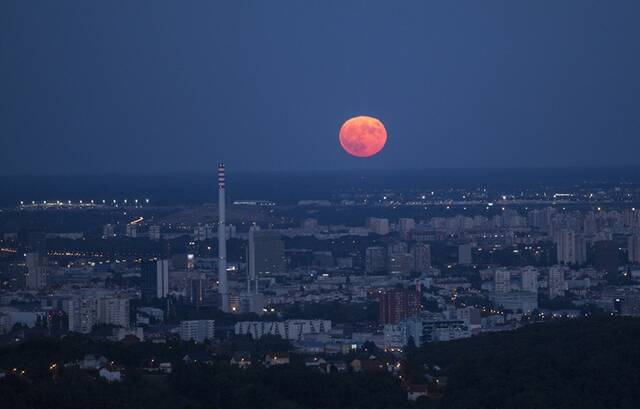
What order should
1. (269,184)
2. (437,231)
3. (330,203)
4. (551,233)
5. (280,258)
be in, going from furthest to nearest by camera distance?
(269,184) → (330,203) → (437,231) → (551,233) → (280,258)

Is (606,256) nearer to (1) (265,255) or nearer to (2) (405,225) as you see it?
(1) (265,255)

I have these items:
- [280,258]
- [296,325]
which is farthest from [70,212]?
[296,325]

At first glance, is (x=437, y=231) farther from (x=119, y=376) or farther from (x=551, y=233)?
(x=119, y=376)

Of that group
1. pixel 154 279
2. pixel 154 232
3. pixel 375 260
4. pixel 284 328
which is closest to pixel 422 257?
pixel 375 260

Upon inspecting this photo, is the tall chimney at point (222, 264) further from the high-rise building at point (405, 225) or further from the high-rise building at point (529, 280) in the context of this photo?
the high-rise building at point (405, 225)

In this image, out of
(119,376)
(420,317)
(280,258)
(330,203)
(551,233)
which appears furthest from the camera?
(330,203)

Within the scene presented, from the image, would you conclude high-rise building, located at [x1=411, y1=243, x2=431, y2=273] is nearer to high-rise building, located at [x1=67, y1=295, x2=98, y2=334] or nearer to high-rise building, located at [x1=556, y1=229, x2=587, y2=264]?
high-rise building, located at [x1=556, y1=229, x2=587, y2=264]

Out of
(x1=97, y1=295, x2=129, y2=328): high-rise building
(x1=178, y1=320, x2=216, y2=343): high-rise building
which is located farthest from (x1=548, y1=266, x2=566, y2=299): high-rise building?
(x1=97, y1=295, x2=129, y2=328): high-rise building
